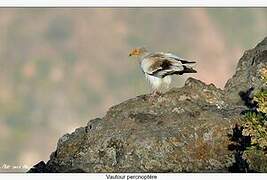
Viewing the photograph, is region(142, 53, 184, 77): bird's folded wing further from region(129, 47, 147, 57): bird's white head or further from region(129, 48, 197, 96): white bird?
region(129, 47, 147, 57): bird's white head

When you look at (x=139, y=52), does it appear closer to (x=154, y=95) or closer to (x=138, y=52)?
(x=138, y=52)

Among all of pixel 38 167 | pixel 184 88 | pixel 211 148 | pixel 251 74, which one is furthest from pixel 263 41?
pixel 38 167

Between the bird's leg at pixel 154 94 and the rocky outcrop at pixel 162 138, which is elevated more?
the bird's leg at pixel 154 94

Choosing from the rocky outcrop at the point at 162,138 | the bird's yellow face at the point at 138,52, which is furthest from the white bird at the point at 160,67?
the rocky outcrop at the point at 162,138

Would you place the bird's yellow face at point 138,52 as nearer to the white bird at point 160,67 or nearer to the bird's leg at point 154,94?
the white bird at point 160,67
